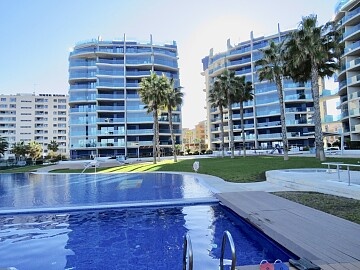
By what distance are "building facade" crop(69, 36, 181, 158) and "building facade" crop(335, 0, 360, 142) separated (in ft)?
117

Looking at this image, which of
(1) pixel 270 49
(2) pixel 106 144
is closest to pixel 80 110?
(2) pixel 106 144

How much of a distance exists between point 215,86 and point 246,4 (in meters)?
22.0

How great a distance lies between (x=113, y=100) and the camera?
65.0 meters

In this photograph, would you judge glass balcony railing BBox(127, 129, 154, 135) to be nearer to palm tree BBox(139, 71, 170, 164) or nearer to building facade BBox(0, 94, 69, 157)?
palm tree BBox(139, 71, 170, 164)

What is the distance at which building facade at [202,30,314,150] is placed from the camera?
6269 cm

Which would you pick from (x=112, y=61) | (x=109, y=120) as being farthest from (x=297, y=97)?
(x=112, y=61)

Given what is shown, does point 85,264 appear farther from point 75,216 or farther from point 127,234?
point 75,216

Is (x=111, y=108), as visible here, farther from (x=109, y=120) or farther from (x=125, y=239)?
(x=125, y=239)

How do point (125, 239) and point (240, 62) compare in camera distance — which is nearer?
point (125, 239)

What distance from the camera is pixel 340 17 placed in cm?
4788

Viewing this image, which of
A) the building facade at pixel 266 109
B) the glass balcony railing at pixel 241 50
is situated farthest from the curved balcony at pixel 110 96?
the glass balcony railing at pixel 241 50

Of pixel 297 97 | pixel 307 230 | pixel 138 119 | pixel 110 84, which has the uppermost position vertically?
pixel 110 84

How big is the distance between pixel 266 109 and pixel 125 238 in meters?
63.6

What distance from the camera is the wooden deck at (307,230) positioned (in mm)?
4281
